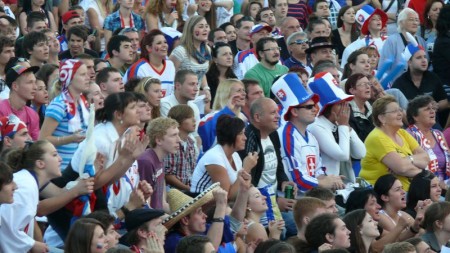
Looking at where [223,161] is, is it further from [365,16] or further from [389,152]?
[365,16]

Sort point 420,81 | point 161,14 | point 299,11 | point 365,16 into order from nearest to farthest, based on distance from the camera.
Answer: point 420,81
point 161,14
point 365,16
point 299,11

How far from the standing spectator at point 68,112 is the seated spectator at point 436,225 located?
9.87 feet

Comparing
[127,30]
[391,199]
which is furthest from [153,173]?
[127,30]

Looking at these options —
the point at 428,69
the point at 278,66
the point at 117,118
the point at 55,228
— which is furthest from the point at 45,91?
the point at 428,69

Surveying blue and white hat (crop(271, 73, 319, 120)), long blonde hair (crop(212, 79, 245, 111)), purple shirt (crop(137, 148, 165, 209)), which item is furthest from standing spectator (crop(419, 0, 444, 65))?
purple shirt (crop(137, 148, 165, 209))

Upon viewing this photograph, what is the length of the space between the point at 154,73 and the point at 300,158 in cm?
244

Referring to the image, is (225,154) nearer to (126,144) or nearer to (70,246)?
(126,144)

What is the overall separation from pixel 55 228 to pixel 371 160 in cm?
399

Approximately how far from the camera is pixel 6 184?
9211 mm

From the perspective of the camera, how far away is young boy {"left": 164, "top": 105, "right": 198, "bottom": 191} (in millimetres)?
12125

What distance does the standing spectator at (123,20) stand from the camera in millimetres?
16766

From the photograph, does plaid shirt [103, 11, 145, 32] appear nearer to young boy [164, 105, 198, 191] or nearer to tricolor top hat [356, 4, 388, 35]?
tricolor top hat [356, 4, 388, 35]

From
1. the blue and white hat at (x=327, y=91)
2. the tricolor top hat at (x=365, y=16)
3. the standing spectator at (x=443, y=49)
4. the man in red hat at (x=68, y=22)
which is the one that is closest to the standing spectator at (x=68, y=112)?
the blue and white hat at (x=327, y=91)

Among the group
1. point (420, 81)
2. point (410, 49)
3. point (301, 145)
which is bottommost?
point (420, 81)
